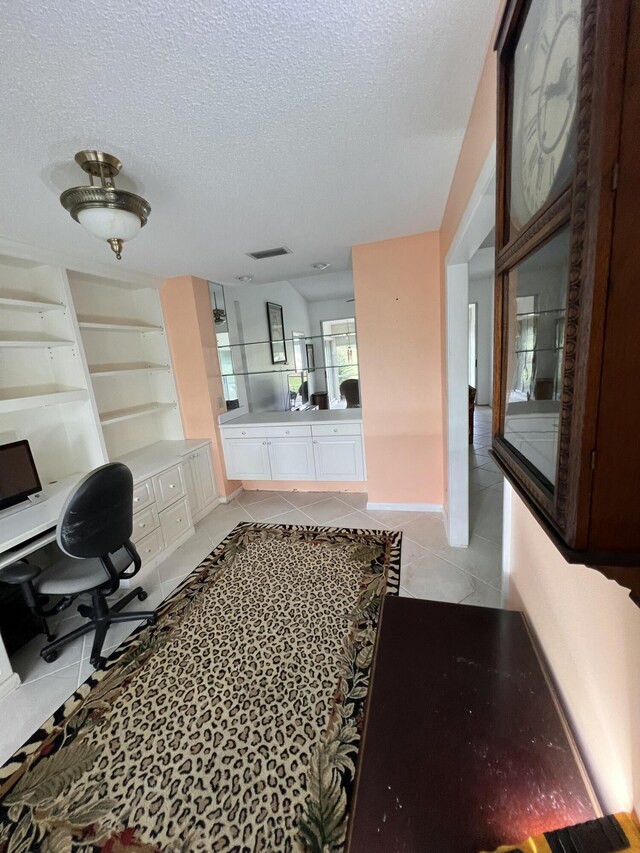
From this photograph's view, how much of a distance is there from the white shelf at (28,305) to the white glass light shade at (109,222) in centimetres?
114

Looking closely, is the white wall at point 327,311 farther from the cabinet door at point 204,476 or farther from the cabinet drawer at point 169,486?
the cabinet drawer at point 169,486

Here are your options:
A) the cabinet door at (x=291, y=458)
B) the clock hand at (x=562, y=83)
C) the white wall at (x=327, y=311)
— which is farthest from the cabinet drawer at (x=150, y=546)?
the white wall at (x=327, y=311)

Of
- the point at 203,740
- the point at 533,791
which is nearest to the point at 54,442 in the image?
the point at 203,740

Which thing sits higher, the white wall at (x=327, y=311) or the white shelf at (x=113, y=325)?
the white wall at (x=327, y=311)

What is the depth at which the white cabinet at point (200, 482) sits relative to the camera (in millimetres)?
3372

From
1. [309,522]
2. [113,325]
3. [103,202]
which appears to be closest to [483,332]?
[309,522]

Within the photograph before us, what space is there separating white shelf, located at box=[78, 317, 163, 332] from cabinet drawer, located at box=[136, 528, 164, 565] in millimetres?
1706

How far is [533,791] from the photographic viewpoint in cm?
69

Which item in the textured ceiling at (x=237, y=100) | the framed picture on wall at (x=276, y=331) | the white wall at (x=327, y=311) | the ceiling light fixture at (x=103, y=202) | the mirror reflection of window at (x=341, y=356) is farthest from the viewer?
the white wall at (x=327, y=311)

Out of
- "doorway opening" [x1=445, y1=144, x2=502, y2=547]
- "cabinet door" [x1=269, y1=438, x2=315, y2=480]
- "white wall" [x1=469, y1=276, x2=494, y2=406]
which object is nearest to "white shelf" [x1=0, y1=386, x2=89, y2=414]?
"cabinet door" [x1=269, y1=438, x2=315, y2=480]

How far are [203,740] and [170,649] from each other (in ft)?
1.94

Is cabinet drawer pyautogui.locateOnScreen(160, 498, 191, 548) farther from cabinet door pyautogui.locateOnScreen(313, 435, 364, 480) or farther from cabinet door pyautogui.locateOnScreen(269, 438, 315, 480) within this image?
cabinet door pyautogui.locateOnScreen(313, 435, 364, 480)

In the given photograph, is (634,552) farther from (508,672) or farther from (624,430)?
(508,672)

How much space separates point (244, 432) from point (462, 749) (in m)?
3.29
